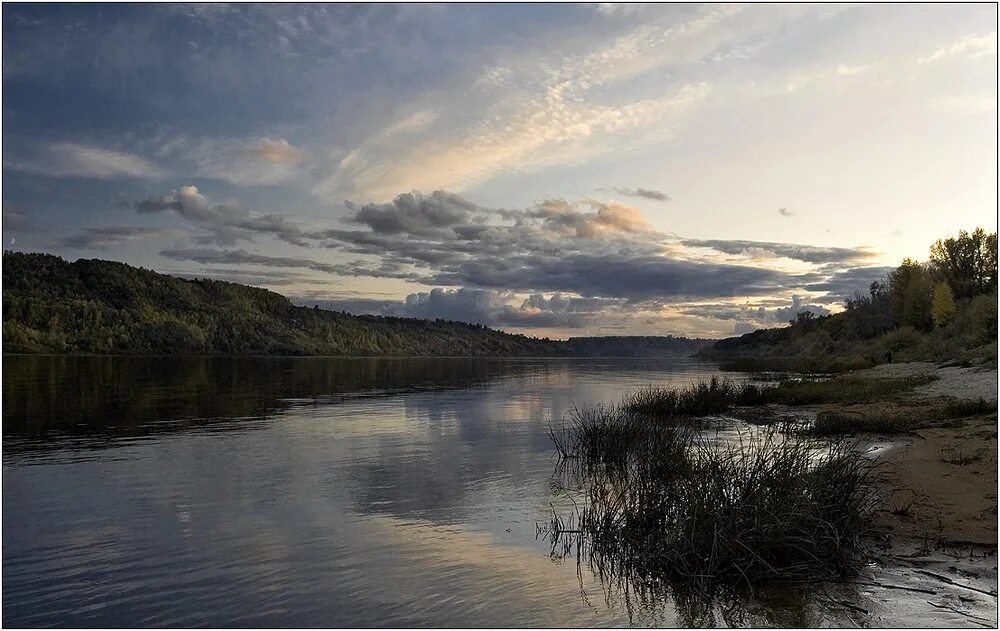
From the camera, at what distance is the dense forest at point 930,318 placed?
6244 cm

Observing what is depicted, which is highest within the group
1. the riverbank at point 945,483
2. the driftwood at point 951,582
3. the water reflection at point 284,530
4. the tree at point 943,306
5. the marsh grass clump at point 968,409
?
the tree at point 943,306

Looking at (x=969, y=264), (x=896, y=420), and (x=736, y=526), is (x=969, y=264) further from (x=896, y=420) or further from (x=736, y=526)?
(x=736, y=526)

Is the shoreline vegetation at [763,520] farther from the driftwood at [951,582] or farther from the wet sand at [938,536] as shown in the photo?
the driftwood at [951,582]

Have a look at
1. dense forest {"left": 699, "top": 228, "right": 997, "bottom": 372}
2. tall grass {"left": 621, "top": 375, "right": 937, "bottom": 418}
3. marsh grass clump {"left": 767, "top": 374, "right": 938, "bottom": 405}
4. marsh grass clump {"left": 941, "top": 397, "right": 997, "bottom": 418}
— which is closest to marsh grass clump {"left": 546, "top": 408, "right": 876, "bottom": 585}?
marsh grass clump {"left": 941, "top": 397, "right": 997, "bottom": 418}

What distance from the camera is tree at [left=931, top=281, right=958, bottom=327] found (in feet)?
267

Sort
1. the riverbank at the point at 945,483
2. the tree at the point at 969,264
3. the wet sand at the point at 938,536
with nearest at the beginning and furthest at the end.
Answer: the wet sand at the point at 938,536, the riverbank at the point at 945,483, the tree at the point at 969,264

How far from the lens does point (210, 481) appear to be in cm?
1855

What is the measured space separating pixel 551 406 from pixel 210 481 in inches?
1130

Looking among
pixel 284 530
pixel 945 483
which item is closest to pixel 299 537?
pixel 284 530

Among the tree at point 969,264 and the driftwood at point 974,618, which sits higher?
the tree at point 969,264

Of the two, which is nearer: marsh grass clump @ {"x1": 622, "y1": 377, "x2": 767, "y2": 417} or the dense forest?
marsh grass clump @ {"x1": 622, "y1": 377, "x2": 767, "y2": 417}

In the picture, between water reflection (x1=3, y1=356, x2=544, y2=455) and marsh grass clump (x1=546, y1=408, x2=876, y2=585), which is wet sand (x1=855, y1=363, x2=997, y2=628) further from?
water reflection (x1=3, y1=356, x2=544, y2=455)

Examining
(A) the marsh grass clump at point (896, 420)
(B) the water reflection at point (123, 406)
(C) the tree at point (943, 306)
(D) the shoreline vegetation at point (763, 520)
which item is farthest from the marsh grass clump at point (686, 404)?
(C) the tree at point (943, 306)

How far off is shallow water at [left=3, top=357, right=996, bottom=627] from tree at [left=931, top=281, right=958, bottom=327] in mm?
74459
